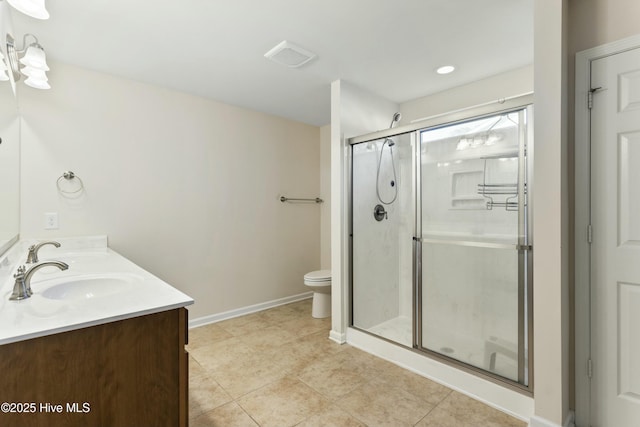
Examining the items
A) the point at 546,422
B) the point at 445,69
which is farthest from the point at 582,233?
the point at 445,69

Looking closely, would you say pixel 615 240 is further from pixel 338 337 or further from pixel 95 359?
pixel 95 359

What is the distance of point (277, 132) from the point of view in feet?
12.0

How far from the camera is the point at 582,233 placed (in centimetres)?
160

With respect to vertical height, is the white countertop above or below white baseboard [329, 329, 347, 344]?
above

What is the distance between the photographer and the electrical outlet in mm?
2230

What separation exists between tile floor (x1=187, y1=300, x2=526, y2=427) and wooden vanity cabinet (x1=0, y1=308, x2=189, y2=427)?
29.9 inches

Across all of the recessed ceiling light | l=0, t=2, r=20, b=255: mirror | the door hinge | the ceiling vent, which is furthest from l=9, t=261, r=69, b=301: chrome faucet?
the recessed ceiling light

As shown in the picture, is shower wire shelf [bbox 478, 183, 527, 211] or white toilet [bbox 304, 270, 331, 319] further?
white toilet [bbox 304, 270, 331, 319]

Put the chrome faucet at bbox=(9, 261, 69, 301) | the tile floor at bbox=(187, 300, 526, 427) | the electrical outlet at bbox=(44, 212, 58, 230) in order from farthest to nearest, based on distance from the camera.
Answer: the electrical outlet at bbox=(44, 212, 58, 230), the tile floor at bbox=(187, 300, 526, 427), the chrome faucet at bbox=(9, 261, 69, 301)

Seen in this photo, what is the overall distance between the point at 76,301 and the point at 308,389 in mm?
1445

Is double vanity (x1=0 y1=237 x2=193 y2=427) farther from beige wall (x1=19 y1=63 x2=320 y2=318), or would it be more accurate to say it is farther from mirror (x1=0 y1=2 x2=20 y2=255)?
beige wall (x1=19 y1=63 x2=320 y2=318)

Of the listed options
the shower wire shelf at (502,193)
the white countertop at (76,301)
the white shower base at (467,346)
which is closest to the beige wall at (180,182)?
the white countertop at (76,301)

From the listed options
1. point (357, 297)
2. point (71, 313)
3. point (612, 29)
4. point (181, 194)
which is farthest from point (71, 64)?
point (612, 29)

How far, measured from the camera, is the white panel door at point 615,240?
1459 mm
